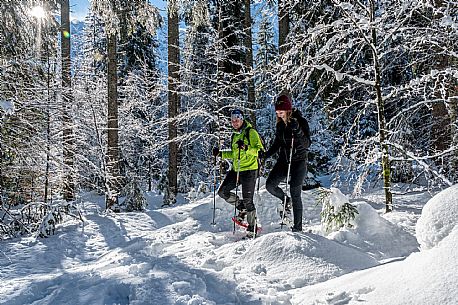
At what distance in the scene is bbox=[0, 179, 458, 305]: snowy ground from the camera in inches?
97.0

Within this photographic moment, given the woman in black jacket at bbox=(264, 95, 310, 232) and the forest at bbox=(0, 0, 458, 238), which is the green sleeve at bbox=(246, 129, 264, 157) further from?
the forest at bbox=(0, 0, 458, 238)

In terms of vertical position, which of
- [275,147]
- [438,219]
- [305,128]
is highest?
[305,128]

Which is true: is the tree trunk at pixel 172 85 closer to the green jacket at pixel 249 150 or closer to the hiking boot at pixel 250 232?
the green jacket at pixel 249 150

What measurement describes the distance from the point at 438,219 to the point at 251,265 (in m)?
2.05

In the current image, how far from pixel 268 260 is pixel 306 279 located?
565mm

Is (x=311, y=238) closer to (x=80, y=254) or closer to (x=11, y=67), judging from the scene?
(x=80, y=254)

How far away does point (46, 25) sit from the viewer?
318 inches

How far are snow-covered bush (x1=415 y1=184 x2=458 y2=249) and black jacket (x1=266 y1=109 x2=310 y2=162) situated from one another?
9.86 ft

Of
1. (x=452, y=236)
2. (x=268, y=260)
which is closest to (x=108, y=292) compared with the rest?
(x=268, y=260)

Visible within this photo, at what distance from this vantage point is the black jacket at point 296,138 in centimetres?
560

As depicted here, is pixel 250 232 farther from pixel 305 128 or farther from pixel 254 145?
A: pixel 305 128

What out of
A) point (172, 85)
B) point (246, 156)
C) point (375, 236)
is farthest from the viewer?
point (172, 85)

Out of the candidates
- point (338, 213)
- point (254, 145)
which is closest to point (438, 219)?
point (338, 213)

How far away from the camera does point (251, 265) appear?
4031 mm
